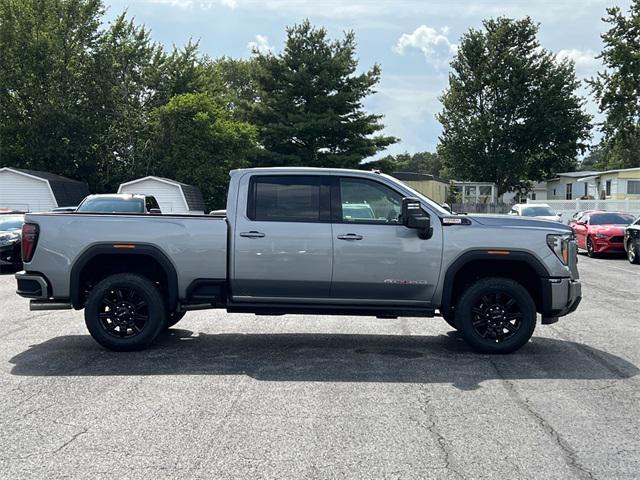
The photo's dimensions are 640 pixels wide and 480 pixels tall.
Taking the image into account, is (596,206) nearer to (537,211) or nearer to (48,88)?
(537,211)

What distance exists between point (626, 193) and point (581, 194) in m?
12.1

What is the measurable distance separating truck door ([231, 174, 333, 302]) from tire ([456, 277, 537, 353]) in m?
1.55

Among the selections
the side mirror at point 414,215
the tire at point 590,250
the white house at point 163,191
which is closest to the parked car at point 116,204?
the side mirror at point 414,215

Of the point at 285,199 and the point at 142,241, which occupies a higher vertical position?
the point at 285,199

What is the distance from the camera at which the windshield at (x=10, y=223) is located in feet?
60.1

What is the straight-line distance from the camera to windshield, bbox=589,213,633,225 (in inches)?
919

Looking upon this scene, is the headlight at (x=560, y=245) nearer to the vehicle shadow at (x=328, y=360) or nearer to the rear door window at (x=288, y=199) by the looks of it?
the vehicle shadow at (x=328, y=360)

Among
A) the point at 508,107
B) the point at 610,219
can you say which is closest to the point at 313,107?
the point at 508,107

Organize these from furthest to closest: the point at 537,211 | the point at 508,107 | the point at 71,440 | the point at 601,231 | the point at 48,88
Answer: the point at 508,107, the point at 48,88, the point at 537,211, the point at 601,231, the point at 71,440

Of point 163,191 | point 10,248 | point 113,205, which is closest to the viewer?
point 10,248

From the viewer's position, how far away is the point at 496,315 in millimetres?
7879

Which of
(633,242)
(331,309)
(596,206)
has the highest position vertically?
(596,206)

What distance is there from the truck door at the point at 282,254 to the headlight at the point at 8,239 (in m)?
11.7

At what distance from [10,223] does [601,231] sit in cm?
1725
